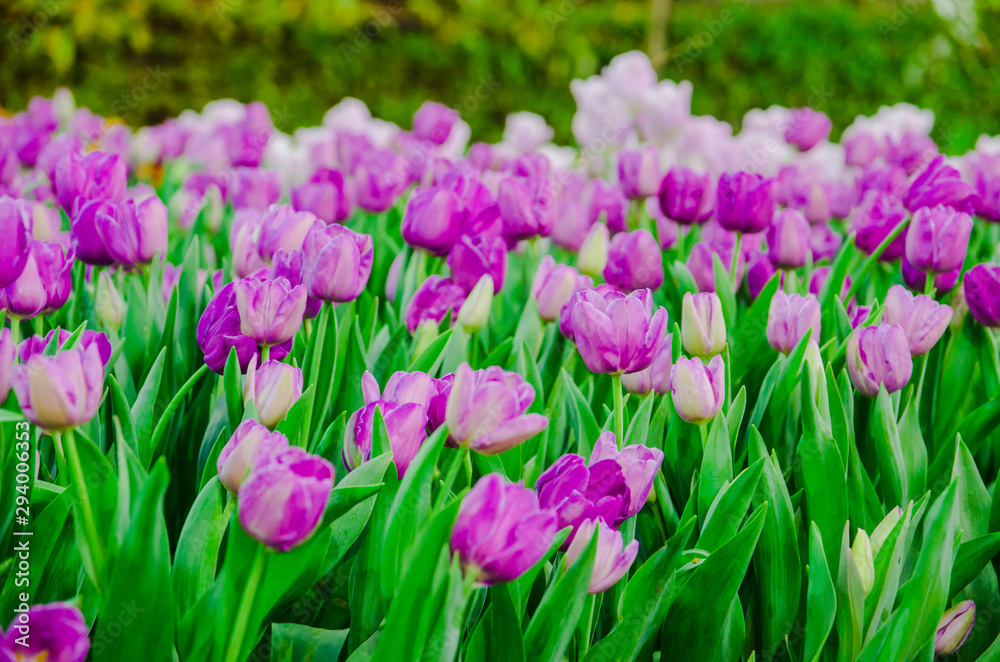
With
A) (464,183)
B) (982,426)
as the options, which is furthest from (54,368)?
(982,426)

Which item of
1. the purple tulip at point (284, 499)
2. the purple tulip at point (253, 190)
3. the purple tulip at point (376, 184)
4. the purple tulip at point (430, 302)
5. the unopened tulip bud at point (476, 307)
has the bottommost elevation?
the purple tulip at point (253, 190)

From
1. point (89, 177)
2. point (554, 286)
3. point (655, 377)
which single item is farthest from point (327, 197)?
point (655, 377)

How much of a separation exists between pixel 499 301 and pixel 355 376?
423 mm

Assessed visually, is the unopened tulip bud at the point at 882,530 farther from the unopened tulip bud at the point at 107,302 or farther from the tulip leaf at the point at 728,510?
the unopened tulip bud at the point at 107,302

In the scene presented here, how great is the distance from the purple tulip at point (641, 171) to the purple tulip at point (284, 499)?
1308 mm

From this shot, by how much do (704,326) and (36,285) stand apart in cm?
74

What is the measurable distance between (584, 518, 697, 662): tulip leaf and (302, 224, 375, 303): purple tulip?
436 millimetres

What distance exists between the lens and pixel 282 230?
3.67 feet

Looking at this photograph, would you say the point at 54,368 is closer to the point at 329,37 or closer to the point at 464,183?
the point at 464,183

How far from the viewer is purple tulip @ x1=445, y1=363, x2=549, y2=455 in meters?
0.68

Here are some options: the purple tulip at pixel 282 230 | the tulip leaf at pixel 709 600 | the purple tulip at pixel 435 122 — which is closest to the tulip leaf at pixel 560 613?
the tulip leaf at pixel 709 600

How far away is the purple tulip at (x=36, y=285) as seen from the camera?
0.95 metres

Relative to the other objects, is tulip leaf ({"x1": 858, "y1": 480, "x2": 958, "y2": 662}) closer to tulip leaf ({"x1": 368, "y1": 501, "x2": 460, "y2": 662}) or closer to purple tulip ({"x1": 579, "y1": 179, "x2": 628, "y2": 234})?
tulip leaf ({"x1": 368, "y1": 501, "x2": 460, "y2": 662})

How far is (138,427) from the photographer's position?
2.89ft
